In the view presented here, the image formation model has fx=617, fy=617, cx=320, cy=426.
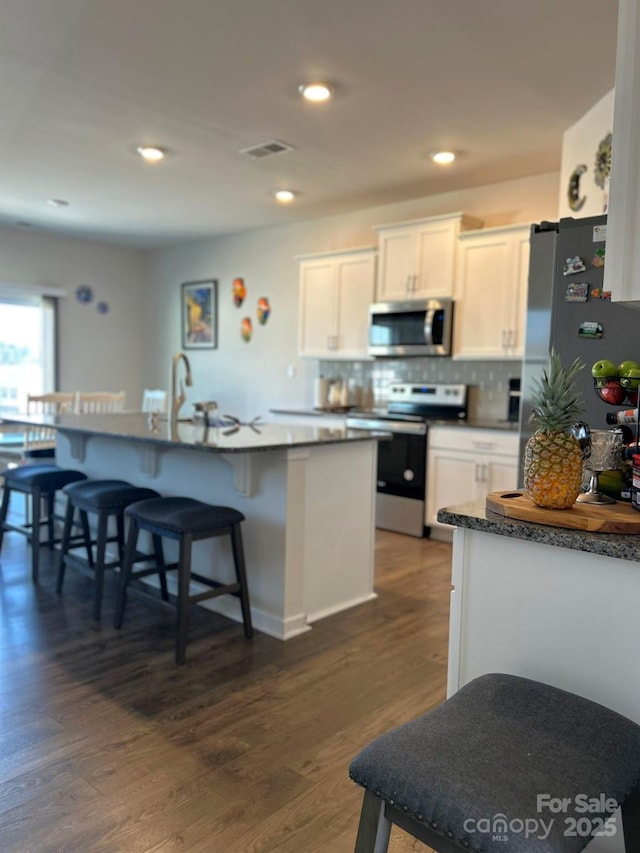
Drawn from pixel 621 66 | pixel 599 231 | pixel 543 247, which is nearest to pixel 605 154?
pixel 543 247

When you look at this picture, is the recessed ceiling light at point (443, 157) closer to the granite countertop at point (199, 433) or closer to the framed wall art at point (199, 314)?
the granite countertop at point (199, 433)

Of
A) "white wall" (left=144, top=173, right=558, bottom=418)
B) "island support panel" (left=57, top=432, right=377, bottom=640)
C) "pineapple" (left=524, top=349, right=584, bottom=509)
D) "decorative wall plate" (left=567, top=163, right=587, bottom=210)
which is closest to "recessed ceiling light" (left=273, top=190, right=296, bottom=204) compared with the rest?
"white wall" (left=144, top=173, right=558, bottom=418)

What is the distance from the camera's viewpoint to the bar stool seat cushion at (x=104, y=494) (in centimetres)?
294

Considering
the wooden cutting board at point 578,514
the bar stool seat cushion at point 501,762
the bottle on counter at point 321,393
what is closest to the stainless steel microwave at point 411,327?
the bottle on counter at point 321,393

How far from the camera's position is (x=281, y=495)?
2734 millimetres

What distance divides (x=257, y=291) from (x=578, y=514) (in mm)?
5404

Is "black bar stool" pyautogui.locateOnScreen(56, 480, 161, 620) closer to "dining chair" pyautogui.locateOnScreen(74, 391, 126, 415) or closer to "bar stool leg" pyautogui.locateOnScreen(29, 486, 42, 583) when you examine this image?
"bar stool leg" pyautogui.locateOnScreen(29, 486, 42, 583)

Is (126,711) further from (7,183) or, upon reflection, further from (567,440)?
(7,183)

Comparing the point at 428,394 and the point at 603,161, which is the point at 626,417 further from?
the point at 428,394

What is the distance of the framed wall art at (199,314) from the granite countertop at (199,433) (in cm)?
312

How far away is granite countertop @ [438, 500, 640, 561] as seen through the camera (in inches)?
45.0

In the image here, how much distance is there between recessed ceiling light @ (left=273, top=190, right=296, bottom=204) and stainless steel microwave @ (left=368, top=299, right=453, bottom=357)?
1.09 m

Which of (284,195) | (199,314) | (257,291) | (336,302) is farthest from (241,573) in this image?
(199,314)

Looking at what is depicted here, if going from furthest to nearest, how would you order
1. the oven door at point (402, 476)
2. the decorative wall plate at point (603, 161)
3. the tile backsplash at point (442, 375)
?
the tile backsplash at point (442, 375), the oven door at point (402, 476), the decorative wall plate at point (603, 161)
